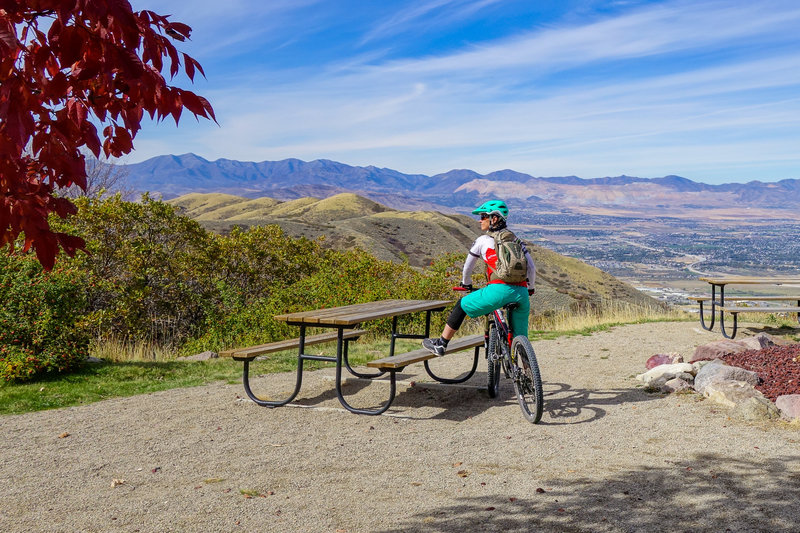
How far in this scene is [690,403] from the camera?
7047 millimetres

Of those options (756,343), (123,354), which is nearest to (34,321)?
(123,354)

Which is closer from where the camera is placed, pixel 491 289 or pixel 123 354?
pixel 491 289

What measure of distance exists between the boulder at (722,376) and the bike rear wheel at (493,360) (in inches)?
85.1

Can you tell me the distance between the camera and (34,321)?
8.49 m

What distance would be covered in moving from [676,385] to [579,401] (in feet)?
3.71

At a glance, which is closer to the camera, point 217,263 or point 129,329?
point 129,329

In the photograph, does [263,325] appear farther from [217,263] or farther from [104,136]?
[104,136]

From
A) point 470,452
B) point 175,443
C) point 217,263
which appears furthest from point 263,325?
point 470,452

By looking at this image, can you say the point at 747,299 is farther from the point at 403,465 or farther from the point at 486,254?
the point at 403,465

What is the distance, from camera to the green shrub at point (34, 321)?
8273mm

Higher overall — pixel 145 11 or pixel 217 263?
pixel 145 11

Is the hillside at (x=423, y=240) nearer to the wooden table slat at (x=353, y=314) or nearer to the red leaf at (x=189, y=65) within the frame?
the wooden table slat at (x=353, y=314)

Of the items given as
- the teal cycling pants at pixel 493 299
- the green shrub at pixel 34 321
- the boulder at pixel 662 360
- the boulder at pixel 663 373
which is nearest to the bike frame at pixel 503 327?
the teal cycling pants at pixel 493 299

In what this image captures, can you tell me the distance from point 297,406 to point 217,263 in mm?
9030
